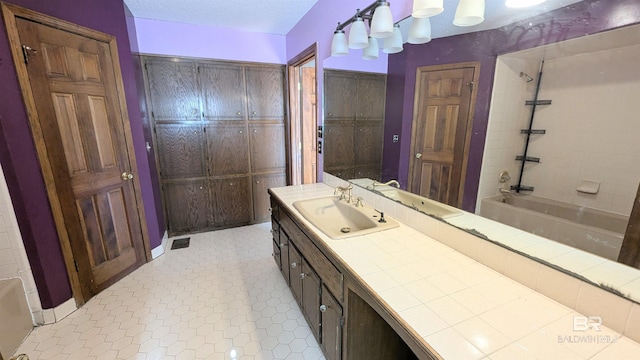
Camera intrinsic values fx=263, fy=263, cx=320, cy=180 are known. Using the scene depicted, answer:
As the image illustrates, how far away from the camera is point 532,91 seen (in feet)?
3.26

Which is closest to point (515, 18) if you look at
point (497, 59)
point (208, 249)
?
point (497, 59)

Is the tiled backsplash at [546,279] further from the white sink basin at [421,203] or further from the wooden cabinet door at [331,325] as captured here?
the wooden cabinet door at [331,325]

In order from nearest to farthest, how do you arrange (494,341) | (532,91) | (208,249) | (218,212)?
(494,341)
(532,91)
(208,249)
(218,212)

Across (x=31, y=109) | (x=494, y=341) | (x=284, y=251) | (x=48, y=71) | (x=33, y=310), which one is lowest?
(x=33, y=310)

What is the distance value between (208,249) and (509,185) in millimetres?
2850

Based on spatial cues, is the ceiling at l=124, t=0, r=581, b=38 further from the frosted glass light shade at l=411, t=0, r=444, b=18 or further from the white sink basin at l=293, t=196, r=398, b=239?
the white sink basin at l=293, t=196, r=398, b=239

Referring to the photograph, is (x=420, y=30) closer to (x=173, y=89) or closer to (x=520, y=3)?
(x=520, y=3)

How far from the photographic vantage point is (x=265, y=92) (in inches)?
130

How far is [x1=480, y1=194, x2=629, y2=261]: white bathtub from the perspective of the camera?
824mm

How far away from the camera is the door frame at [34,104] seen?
1590 mm

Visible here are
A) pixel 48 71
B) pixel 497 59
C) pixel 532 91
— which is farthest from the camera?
pixel 48 71

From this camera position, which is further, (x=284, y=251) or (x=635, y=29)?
(x=284, y=251)

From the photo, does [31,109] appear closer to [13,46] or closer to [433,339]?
[13,46]

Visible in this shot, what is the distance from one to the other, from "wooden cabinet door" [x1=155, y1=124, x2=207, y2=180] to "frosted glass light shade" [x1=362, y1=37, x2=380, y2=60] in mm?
2121
